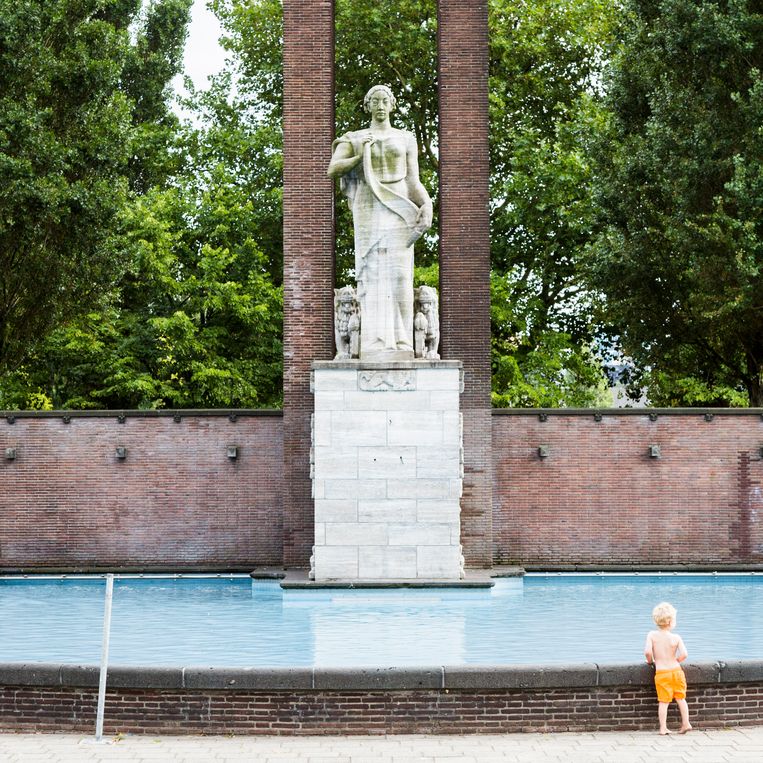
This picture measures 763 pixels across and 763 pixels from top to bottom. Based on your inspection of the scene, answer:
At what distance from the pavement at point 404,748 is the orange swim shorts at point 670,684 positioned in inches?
11.9

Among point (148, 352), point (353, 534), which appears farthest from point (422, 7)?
point (353, 534)

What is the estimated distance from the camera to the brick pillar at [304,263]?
67.1 feet

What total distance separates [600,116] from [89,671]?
81.2 ft

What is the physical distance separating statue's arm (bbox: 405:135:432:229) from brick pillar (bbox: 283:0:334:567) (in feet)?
5.64

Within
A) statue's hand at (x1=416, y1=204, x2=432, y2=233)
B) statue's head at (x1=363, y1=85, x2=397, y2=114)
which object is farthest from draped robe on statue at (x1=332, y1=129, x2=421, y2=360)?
statue's head at (x1=363, y1=85, x2=397, y2=114)

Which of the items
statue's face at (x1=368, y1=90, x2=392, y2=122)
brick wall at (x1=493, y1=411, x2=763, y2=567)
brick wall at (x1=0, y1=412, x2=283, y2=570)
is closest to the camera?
statue's face at (x1=368, y1=90, x2=392, y2=122)

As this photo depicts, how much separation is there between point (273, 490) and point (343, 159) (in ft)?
21.5

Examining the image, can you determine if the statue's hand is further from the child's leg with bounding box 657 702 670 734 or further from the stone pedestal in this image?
the child's leg with bounding box 657 702 670 734

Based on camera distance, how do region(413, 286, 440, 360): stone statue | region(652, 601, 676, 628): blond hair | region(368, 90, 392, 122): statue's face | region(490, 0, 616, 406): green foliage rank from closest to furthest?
region(652, 601, 676, 628): blond hair, region(413, 286, 440, 360): stone statue, region(368, 90, 392, 122): statue's face, region(490, 0, 616, 406): green foliage

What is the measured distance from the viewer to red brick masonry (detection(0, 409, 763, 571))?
22.2 m

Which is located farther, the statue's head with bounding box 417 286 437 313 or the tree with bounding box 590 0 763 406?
the tree with bounding box 590 0 763 406

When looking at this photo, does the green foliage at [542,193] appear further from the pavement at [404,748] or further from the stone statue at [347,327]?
the pavement at [404,748]

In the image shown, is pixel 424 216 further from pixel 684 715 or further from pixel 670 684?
pixel 684 715

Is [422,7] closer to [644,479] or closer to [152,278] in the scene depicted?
[152,278]
